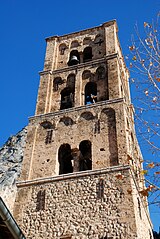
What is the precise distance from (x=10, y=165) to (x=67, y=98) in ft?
66.7

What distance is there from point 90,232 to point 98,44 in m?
11.6

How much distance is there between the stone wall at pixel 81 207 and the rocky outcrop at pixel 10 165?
1658cm

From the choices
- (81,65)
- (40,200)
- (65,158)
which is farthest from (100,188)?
(81,65)

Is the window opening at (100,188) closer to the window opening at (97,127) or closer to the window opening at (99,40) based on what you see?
the window opening at (97,127)

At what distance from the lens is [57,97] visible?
18.2 meters

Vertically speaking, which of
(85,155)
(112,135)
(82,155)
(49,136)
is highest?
(49,136)

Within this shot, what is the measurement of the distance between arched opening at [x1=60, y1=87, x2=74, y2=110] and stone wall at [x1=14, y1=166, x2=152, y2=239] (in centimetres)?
509

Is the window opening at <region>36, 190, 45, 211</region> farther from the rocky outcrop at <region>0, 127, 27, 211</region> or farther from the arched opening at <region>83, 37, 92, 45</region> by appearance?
the rocky outcrop at <region>0, 127, 27, 211</region>

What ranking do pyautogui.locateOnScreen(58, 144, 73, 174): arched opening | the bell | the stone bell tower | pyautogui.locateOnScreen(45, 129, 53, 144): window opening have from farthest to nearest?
the bell < pyautogui.locateOnScreen(45, 129, 53, 144): window opening < pyautogui.locateOnScreen(58, 144, 73, 174): arched opening < the stone bell tower

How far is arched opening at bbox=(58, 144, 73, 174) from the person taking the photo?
15527mm

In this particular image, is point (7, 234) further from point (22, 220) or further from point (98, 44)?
point (98, 44)

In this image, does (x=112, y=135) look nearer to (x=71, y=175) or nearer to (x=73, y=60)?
(x=71, y=175)

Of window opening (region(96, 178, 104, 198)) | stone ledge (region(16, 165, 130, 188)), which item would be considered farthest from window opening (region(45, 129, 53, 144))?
window opening (region(96, 178, 104, 198))

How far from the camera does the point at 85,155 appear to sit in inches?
623
